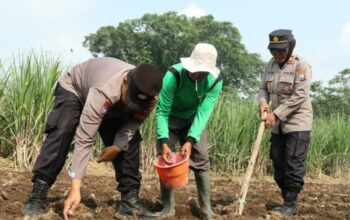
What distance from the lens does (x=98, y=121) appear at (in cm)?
294

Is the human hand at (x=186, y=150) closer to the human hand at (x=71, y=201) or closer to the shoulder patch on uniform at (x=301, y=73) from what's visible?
the human hand at (x=71, y=201)

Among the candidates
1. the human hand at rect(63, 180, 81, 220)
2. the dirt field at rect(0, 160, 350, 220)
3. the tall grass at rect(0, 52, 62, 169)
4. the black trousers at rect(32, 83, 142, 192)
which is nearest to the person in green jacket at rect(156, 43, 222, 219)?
the dirt field at rect(0, 160, 350, 220)

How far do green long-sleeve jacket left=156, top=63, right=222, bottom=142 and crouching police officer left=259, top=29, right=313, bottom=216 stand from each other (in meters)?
0.74

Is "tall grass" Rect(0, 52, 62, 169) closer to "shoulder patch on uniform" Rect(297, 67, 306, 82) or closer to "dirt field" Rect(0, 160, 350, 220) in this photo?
"dirt field" Rect(0, 160, 350, 220)

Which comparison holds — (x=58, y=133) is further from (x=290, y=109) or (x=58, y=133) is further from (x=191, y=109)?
(x=290, y=109)

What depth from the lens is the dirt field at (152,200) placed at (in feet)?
11.9

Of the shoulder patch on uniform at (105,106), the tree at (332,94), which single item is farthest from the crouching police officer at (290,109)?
the tree at (332,94)

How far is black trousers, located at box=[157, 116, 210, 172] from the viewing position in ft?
12.4

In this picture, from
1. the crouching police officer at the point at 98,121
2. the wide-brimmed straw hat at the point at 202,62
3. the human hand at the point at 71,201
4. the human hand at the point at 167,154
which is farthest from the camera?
the human hand at the point at 167,154

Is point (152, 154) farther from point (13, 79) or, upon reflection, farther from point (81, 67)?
point (81, 67)

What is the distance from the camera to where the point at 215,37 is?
29250 mm

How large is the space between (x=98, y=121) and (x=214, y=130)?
4553mm

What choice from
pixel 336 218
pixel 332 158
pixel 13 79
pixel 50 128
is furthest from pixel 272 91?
pixel 332 158

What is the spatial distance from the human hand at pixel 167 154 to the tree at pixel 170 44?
22.9m
